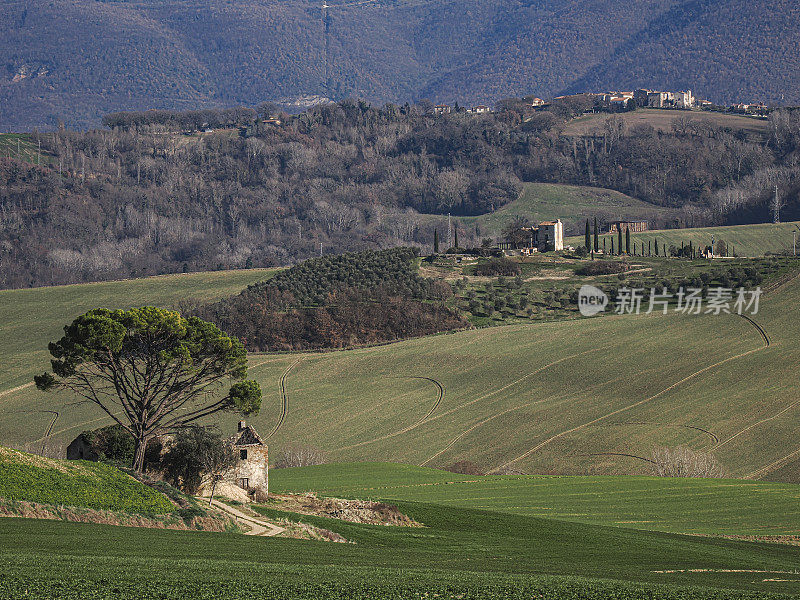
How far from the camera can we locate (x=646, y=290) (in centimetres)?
10512

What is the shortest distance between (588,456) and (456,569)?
1413 inches

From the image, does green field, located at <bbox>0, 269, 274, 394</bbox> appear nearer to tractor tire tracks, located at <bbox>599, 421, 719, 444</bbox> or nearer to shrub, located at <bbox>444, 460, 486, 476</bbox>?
shrub, located at <bbox>444, 460, 486, 476</bbox>

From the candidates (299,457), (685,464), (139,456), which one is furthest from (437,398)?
(139,456)

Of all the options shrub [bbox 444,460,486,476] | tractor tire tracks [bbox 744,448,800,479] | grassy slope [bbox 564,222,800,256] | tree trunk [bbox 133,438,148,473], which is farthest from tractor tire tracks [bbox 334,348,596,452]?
A: grassy slope [bbox 564,222,800,256]

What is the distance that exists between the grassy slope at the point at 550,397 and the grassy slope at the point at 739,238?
53.2 metres

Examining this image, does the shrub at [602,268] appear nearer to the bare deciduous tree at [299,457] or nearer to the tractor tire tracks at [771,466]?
the bare deciduous tree at [299,457]

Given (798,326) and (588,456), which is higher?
(798,326)

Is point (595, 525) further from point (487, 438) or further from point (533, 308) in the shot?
point (533, 308)

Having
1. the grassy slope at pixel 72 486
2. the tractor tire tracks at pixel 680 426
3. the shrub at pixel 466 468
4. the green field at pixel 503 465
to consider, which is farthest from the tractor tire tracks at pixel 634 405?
the grassy slope at pixel 72 486

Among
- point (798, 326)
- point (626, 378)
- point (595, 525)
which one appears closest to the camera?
point (595, 525)

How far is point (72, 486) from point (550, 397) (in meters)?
47.0

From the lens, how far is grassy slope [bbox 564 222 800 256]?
147m

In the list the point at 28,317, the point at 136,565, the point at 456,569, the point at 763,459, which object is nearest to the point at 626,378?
the point at 763,459

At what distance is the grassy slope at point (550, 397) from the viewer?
6125 cm
